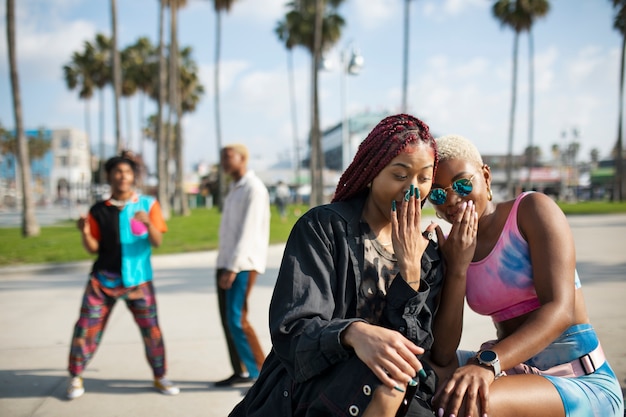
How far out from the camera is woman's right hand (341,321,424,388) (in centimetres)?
145

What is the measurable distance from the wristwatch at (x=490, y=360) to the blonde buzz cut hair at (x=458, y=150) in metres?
0.76

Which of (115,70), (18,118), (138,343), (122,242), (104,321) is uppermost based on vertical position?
(115,70)

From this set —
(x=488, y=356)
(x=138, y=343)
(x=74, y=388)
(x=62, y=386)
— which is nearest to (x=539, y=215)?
(x=488, y=356)

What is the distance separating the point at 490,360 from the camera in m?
1.80

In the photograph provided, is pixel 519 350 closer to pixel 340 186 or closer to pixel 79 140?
pixel 340 186

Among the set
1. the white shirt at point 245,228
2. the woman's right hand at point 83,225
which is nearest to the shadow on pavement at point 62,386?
the white shirt at point 245,228

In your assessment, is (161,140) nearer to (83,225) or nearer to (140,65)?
(140,65)

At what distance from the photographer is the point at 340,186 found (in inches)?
81.4

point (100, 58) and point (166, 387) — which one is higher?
point (100, 58)

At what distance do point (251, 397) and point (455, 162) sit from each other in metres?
1.17

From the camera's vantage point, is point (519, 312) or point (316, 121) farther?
point (316, 121)

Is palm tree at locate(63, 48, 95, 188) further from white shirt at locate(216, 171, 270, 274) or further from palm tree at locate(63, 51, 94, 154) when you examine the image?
white shirt at locate(216, 171, 270, 274)

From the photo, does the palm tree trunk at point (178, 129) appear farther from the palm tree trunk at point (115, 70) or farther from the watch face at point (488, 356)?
the watch face at point (488, 356)

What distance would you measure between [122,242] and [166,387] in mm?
1253
